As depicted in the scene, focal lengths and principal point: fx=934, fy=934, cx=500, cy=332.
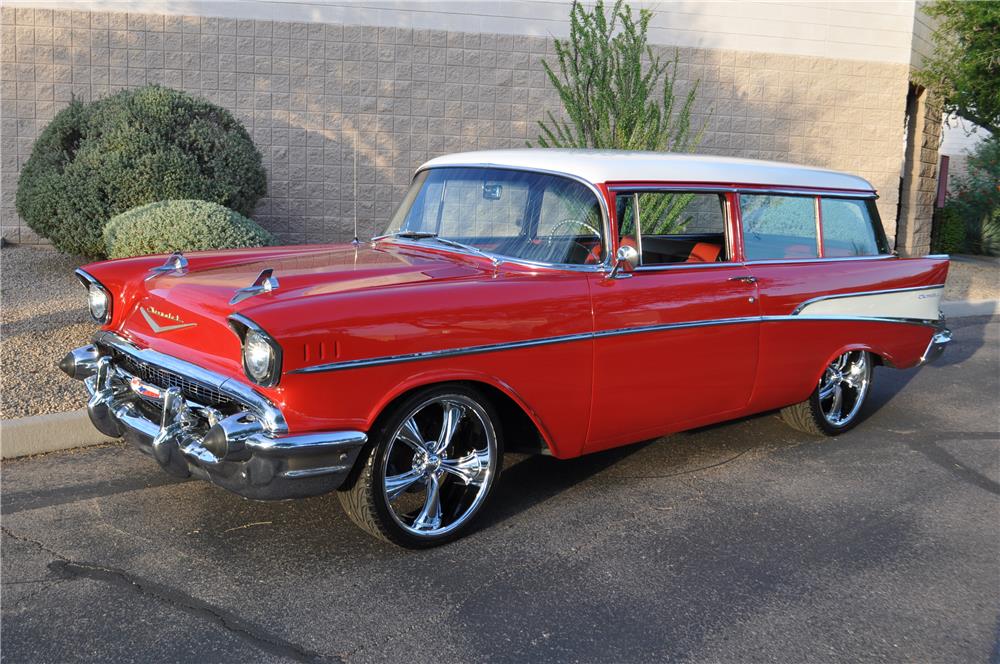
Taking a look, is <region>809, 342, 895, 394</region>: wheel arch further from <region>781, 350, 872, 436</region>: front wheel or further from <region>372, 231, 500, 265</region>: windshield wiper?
<region>372, 231, 500, 265</region>: windshield wiper

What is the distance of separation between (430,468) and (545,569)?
2.08ft

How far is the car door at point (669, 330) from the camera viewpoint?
4402 millimetres

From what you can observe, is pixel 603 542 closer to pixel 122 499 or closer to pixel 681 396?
pixel 681 396

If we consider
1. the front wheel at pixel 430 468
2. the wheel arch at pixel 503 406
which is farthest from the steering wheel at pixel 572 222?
the front wheel at pixel 430 468

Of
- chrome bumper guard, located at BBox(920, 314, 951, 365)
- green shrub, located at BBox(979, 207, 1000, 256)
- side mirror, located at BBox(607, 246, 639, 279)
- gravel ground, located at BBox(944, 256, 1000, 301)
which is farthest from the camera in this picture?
green shrub, located at BBox(979, 207, 1000, 256)

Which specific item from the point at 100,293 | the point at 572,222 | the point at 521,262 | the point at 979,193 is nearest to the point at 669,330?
the point at 572,222

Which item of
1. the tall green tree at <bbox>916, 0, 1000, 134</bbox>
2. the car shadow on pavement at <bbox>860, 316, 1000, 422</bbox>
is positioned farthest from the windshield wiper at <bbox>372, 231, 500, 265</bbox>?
the tall green tree at <bbox>916, 0, 1000, 134</bbox>

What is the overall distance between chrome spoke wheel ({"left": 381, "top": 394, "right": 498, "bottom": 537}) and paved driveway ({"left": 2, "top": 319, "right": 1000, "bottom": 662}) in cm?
15

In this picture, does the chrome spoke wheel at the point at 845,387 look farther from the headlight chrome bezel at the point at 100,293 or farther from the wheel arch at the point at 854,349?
the headlight chrome bezel at the point at 100,293

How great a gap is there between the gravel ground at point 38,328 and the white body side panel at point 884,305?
4.41 metres

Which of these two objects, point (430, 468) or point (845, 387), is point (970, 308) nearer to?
point (845, 387)

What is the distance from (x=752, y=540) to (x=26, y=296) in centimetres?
643

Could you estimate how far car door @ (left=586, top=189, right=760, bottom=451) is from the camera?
440 cm

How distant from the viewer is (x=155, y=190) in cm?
854
